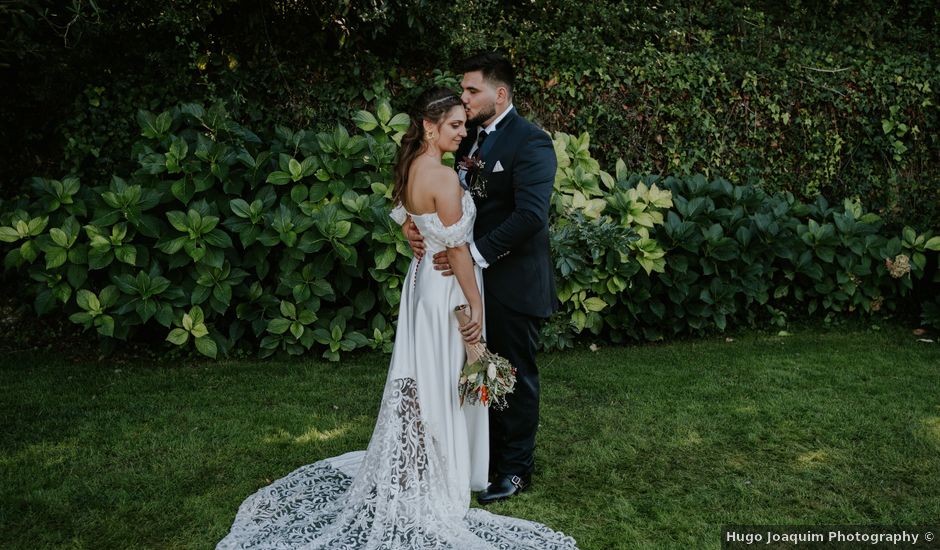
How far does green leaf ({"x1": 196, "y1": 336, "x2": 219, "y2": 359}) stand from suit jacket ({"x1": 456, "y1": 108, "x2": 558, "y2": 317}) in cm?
269

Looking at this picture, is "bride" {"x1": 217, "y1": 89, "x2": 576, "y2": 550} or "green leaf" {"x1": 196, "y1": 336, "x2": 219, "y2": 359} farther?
"green leaf" {"x1": 196, "y1": 336, "x2": 219, "y2": 359}

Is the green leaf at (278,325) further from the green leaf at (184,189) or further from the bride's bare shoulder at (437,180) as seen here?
the bride's bare shoulder at (437,180)

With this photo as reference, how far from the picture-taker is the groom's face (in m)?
3.73

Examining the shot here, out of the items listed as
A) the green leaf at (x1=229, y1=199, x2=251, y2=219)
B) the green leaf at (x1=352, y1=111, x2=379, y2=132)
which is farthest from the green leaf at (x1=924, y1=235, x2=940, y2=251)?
the green leaf at (x1=229, y1=199, x2=251, y2=219)

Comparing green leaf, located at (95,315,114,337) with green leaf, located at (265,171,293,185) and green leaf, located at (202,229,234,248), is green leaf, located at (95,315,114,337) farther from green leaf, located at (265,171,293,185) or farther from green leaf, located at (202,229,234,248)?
green leaf, located at (265,171,293,185)

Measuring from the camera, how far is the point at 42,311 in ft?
18.5

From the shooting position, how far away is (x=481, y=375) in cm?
346

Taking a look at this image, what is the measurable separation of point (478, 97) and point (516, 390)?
55.0 inches

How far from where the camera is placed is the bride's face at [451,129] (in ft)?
11.1

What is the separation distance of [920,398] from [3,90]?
23.7ft

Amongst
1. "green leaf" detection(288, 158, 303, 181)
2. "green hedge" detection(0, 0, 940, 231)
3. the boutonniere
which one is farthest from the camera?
"green hedge" detection(0, 0, 940, 231)

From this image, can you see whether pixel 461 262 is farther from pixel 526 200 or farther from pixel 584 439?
pixel 584 439

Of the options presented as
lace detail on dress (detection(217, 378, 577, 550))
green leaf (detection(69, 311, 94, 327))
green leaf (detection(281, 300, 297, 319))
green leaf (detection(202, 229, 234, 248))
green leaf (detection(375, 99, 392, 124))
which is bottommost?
lace detail on dress (detection(217, 378, 577, 550))

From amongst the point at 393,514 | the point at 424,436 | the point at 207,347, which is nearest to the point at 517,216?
the point at 424,436
